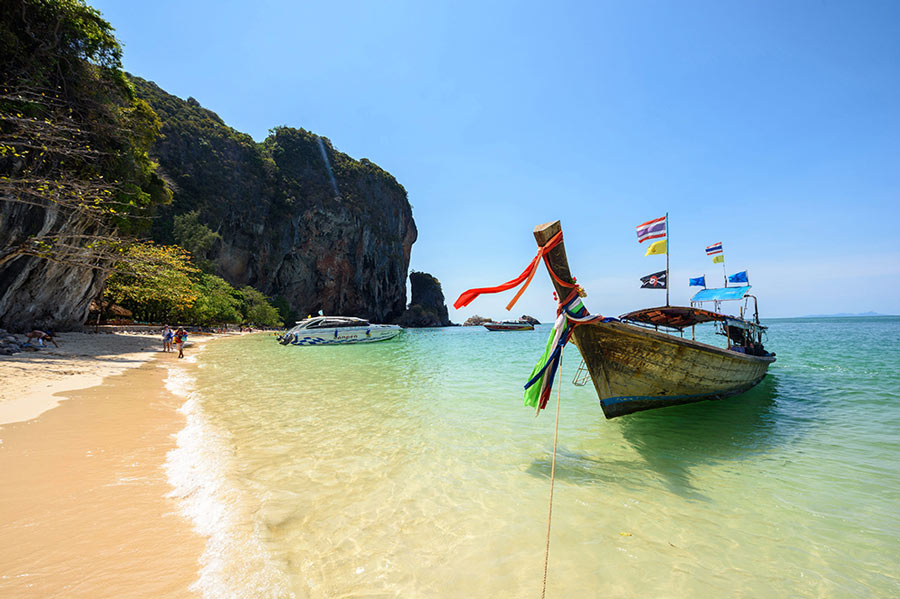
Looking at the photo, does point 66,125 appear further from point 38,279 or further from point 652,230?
point 652,230

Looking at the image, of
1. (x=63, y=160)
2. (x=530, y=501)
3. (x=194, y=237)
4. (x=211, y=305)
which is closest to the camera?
(x=530, y=501)

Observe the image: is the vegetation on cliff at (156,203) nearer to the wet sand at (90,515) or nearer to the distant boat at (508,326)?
the wet sand at (90,515)

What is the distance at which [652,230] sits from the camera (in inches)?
386

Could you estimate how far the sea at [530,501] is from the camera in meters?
2.57

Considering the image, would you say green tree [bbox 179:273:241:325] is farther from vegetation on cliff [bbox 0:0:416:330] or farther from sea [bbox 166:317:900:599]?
sea [bbox 166:317:900:599]

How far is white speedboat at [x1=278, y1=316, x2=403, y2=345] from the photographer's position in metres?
24.4

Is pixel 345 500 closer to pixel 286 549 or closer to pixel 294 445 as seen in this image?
pixel 286 549

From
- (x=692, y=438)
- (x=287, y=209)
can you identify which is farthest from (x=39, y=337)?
(x=287, y=209)

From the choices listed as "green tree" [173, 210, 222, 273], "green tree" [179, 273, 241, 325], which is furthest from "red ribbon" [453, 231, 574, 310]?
"green tree" [173, 210, 222, 273]

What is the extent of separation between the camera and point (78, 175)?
1378 centimetres

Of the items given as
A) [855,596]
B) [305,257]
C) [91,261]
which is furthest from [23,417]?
[305,257]

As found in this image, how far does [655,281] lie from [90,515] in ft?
34.4

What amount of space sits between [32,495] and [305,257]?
62085 mm

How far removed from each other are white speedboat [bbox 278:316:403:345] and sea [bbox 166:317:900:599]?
17.6m
